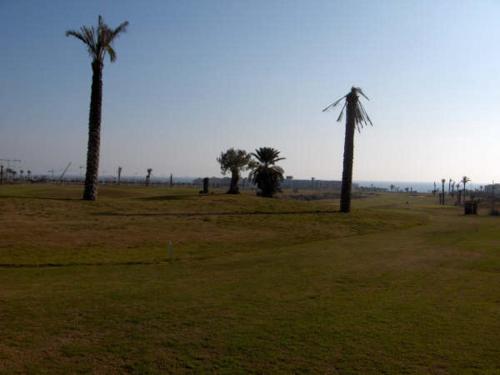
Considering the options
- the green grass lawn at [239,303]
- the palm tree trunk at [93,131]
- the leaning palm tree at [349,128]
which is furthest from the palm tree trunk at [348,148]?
the palm tree trunk at [93,131]

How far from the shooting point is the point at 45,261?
49.3ft

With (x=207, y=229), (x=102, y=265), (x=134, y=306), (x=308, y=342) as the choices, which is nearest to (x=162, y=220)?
(x=207, y=229)

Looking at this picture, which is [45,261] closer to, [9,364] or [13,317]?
[13,317]

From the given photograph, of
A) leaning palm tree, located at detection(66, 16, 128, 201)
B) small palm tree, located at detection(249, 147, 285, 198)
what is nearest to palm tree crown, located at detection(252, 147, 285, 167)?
small palm tree, located at detection(249, 147, 285, 198)

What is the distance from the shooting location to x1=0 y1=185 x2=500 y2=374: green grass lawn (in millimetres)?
6977

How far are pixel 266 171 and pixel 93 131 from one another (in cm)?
2385

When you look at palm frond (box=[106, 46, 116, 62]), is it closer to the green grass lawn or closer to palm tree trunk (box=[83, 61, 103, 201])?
palm tree trunk (box=[83, 61, 103, 201])

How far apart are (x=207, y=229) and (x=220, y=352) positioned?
17419 millimetres

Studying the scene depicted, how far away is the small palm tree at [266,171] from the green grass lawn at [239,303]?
102ft

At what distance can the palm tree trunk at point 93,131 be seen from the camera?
111ft

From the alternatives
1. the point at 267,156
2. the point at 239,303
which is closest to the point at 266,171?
the point at 267,156

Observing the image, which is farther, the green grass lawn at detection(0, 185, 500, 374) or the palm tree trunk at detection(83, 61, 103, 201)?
the palm tree trunk at detection(83, 61, 103, 201)

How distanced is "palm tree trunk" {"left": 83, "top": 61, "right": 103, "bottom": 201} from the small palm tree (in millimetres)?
23190

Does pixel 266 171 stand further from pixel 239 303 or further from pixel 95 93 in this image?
pixel 239 303
